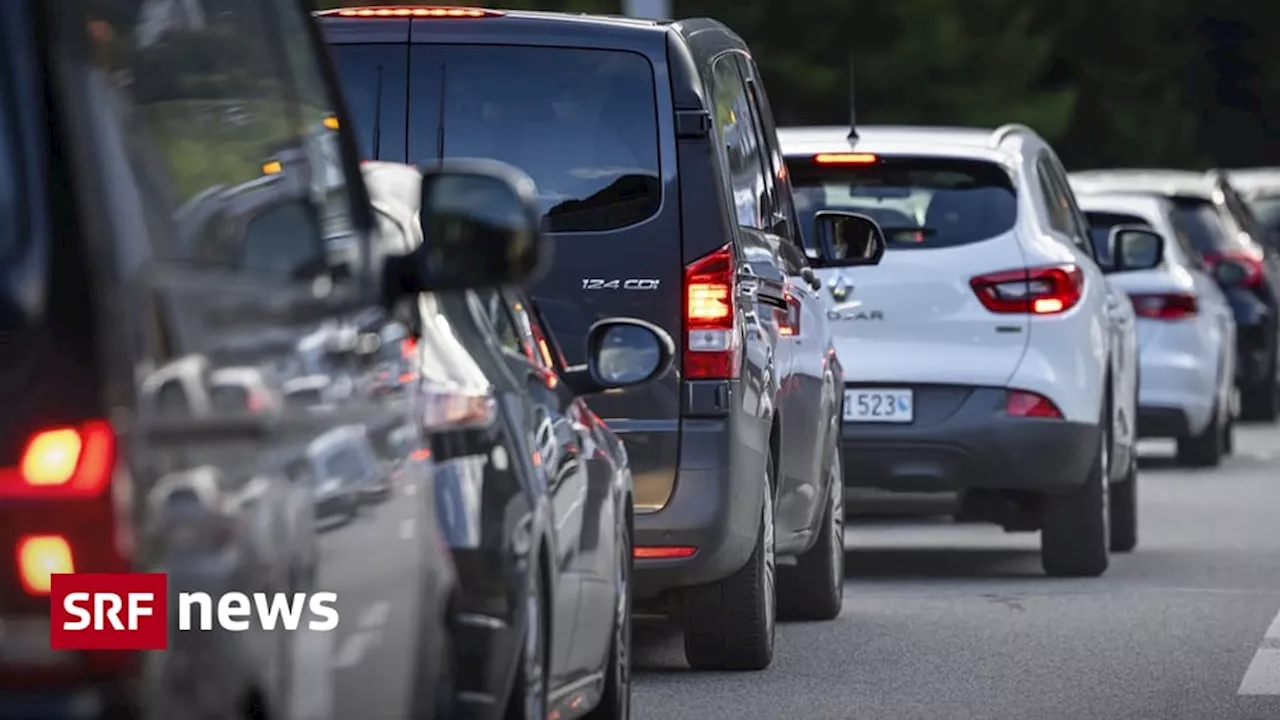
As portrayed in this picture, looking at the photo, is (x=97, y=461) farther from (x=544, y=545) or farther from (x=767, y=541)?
(x=767, y=541)

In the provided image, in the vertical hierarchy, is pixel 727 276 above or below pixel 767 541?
above

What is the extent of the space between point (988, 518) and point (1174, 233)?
6.22 meters

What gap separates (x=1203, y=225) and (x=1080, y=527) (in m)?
10.1

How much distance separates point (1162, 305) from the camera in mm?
19719

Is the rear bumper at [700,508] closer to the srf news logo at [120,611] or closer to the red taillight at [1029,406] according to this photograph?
the red taillight at [1029,406]

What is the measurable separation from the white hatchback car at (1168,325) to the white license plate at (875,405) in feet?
21.0

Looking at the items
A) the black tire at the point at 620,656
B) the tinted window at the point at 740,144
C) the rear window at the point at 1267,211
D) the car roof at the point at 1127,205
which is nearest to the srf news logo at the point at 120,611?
A: the black tire at the point at 620,656

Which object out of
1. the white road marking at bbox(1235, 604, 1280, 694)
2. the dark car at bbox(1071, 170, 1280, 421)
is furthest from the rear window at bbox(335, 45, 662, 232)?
the dark car at bbox(1071, 170, 1280, 421)

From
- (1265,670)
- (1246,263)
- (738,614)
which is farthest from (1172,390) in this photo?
(738,614)

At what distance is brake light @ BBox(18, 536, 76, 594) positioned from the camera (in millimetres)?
3508

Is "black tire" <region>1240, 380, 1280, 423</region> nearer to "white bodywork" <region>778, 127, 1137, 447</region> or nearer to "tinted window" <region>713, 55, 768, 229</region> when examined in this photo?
"white bodywork" <region>778, 127, 1137, 447</region>

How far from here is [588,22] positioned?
367 inches

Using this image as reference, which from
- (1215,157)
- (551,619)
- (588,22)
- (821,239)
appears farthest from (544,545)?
(1215,157)

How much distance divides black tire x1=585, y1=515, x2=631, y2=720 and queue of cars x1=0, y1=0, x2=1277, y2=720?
20 mm
